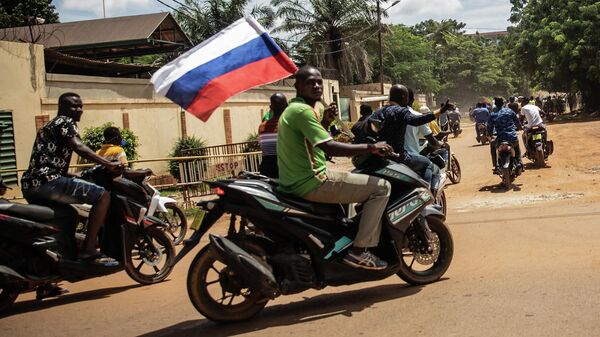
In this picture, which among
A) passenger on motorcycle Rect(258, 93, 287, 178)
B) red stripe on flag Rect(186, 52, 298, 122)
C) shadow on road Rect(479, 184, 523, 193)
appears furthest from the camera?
shadow on road Rect(479, 184, 523, 193)

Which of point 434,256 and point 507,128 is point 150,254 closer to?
point 434,256

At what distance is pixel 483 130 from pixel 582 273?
61.3 ft

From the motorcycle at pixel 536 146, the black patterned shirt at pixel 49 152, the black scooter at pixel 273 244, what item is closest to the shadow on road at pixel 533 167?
the motorcycle at pixel 536 146

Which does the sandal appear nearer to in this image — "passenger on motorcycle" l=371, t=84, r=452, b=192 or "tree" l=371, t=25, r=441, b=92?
"passenger on motorcycle" l=371, t=84, r=452, b=192

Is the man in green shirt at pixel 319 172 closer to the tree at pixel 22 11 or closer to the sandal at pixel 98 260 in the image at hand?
the sandal at pixel 98 260

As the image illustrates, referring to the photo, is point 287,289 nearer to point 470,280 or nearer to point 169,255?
point 470,280

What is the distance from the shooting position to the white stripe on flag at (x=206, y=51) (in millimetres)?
5305

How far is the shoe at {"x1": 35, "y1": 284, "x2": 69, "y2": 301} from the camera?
627 centimetres

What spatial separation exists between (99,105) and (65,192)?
12.3 metres

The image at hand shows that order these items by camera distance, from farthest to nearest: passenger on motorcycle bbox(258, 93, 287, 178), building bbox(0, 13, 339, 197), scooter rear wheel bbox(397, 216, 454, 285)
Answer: building bbox(0, 13, 339, 197) → passenger on motorcycle bbox(258, 93, 287, 178) → scooter rear wheel bbox(397, 216, 454, 285)

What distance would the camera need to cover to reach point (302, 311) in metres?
4.96

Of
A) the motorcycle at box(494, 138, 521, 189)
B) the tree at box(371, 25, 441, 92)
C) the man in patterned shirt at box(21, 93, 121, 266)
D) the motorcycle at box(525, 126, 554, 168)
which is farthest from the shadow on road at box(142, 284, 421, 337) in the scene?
the tree at box(371, 25, 441, 92)

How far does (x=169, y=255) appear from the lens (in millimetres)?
6648

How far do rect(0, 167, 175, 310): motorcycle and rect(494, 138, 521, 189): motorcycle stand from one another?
24.4 ft
